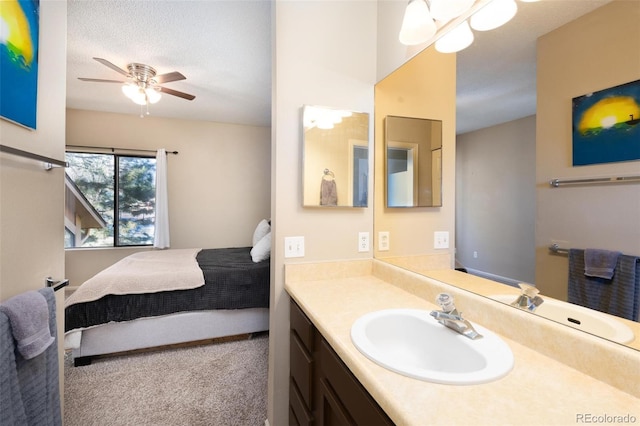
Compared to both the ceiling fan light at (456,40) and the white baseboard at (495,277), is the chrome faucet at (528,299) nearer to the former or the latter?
the white baseboard at (495,277)

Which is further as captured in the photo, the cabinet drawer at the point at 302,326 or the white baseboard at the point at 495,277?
the cabinet drawer at the point at 302,326

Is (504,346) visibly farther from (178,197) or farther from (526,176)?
(178,197)

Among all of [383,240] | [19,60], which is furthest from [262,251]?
[19,60]

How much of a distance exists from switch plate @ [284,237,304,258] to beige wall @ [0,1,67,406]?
1.00 m

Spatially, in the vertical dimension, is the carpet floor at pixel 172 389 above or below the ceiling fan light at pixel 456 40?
below

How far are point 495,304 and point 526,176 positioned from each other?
451mm

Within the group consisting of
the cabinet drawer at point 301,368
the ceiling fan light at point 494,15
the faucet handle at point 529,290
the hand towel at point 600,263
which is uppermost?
the ceiling fan light at point 494,15

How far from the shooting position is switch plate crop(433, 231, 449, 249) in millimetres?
1340

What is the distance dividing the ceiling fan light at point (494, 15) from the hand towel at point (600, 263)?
0.82m

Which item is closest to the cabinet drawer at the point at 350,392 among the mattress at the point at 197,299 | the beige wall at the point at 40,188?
the beige wall at the point at 40,188

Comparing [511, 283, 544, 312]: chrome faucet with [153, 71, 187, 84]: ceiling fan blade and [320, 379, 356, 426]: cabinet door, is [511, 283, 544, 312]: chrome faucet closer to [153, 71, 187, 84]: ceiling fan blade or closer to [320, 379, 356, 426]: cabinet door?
[320, 379, 356, 426]: cabinet door

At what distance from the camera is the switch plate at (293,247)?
1439 mm

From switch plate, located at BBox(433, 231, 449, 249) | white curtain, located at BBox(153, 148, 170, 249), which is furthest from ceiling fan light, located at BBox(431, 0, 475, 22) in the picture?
white curtain, located at BBox(153, 148, 170, 249)

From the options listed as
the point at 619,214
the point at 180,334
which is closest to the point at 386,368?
the point at 619,214
